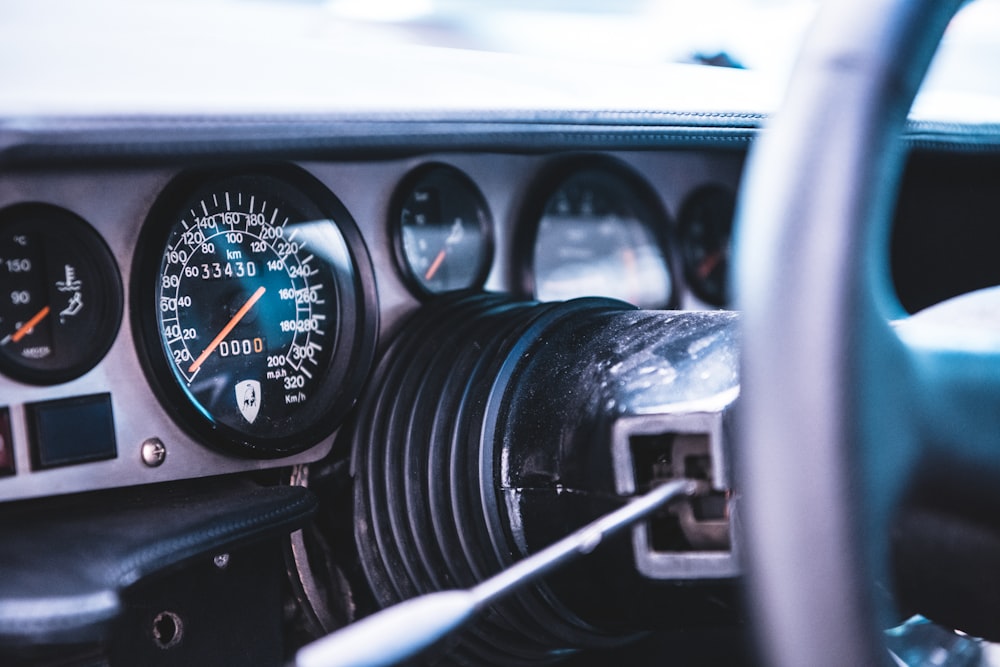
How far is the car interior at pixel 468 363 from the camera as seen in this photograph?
2.26ft

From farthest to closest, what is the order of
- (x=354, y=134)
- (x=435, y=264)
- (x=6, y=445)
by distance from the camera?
1. (x=435, y=264)
2. (x=6, y=445)
3. (x=354, y=134)

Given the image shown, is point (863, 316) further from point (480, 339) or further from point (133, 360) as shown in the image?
point (133, 360)

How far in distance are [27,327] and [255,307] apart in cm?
30

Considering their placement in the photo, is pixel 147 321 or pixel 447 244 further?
pixel 447 244

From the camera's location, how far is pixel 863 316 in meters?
0.70

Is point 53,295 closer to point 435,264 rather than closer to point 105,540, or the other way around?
point 105,540

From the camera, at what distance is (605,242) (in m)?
2.04

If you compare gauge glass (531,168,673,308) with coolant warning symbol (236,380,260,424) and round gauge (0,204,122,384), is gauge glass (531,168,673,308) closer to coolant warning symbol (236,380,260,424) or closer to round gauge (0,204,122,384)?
coolant warning symbol (236,380,260,424)

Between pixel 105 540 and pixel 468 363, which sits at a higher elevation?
pixel 468 363

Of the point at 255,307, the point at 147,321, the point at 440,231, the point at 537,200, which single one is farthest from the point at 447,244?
the point at 147,321

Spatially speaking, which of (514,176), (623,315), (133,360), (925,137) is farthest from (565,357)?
(925,137)

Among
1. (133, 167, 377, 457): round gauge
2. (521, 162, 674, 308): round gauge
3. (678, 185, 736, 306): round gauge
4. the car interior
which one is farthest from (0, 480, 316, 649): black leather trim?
(678, 185, 736, 306): round gauge

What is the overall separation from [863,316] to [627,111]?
0.60 meters

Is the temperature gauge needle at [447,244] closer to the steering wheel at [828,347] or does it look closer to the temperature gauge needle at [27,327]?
the temperature gauge needle at [27,327]
